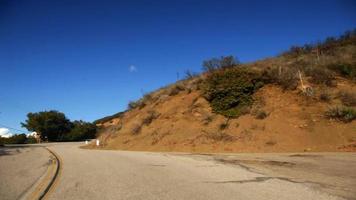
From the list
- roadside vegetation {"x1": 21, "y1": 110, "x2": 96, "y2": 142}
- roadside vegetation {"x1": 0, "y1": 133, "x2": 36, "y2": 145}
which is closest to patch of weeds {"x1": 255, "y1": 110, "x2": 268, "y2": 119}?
roadside vegetation {"x1": 21, "y1": 110, "x2": 96, "y2": 142}

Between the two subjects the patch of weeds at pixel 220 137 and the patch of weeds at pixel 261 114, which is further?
the patch of weeds at pixel 261 114

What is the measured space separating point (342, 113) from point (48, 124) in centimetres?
6597

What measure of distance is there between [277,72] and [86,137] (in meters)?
57.4

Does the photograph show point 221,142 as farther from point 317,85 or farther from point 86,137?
point 86,137

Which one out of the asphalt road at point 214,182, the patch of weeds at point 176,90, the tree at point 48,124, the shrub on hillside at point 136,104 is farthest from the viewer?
the tree at point 48,124

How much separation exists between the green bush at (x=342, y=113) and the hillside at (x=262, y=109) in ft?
0.16

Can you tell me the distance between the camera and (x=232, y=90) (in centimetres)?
2864

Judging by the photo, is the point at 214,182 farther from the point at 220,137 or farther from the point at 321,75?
the point at 321,75

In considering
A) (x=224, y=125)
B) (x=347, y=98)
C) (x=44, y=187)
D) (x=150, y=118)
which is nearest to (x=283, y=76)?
(x=347, y=98)

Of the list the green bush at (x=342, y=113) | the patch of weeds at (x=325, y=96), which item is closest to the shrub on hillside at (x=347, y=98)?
the patch of weeds at (x=325, y=96)

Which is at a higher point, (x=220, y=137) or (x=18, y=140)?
(x=18, y=140)

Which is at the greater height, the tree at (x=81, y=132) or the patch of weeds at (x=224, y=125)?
the tree at (x=81, y=132)

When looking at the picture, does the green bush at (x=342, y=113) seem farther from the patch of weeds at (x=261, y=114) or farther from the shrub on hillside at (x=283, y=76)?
the shrub on hillside at (x=283, y=76)

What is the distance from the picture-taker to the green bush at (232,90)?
28.0 m
